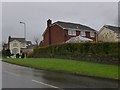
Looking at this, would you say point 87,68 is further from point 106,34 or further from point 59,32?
point 106,34

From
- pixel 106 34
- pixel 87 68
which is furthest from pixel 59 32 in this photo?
pixel 87 68

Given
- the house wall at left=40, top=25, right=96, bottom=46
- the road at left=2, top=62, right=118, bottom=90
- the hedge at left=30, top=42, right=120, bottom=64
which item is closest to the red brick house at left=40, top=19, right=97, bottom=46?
the house wall at left=40, top=25, right=96, bottom=46

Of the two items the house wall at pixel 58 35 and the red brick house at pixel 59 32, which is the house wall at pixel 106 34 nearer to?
the red brick house at pixel 59 32

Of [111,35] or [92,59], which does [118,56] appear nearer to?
[92,59]

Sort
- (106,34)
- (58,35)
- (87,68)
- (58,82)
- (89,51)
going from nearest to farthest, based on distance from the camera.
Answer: (58,82) → (87,68) → (89,51) → (58,35) → (106,34)

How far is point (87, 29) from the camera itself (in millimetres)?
72062

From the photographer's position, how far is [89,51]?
30906 mm

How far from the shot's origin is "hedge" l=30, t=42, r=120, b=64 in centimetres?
2623

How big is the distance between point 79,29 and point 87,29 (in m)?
3.82

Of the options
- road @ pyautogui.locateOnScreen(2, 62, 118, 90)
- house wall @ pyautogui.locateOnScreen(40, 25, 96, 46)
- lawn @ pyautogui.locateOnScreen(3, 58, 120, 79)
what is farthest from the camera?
house wall @ pyautogui.locateOnScreen(40, 25, 96, 46)

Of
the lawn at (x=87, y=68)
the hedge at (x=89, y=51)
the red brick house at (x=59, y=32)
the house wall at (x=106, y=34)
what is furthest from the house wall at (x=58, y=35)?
the lawn at (x=87, y=68)

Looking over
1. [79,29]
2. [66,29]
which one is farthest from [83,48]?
[79,29]

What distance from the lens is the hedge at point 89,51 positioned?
2623 centimetres

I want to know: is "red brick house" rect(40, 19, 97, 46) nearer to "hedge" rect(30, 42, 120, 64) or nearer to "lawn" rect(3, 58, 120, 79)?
"hedge" rect(30, 42, 120, 64)
